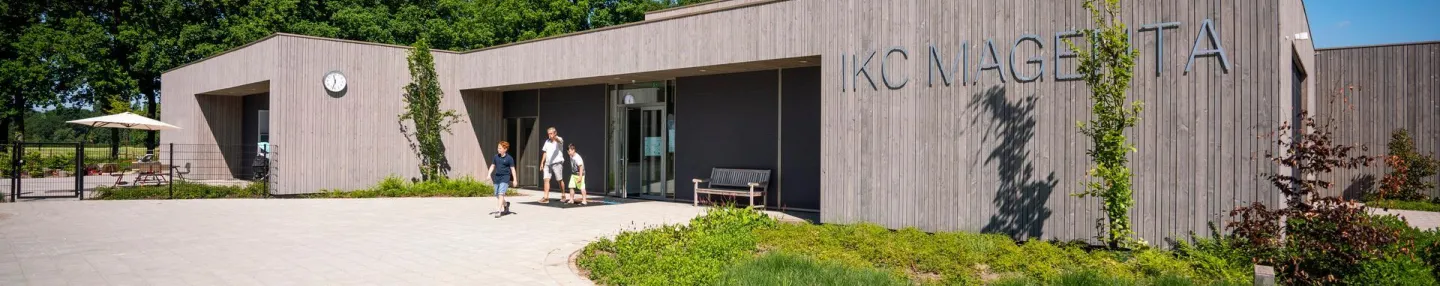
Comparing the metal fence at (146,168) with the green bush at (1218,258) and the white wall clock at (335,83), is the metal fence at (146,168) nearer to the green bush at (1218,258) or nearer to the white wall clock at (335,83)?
the white wall clock at (335,83)

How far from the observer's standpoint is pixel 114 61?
32.2 meters

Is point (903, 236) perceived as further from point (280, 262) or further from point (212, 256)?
point (212, 256)

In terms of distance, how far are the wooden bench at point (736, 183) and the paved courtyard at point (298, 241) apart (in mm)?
585

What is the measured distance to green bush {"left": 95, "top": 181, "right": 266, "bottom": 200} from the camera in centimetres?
1519

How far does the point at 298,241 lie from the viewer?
9.22 meters

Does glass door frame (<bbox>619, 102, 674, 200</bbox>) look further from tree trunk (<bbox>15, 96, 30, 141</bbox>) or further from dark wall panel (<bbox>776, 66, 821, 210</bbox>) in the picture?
tree trunk (<bbox>15, 96, 30, 141</bbox>)

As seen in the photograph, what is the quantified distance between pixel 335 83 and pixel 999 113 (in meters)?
12.7

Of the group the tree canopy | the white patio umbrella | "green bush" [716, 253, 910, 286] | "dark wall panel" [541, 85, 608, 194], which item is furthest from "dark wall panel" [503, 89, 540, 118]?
the tree canopy

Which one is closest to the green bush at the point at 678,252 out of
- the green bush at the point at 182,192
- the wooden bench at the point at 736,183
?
A: the wooden bench at the point at 736,183

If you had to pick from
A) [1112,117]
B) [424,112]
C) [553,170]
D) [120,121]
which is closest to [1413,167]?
[1112,117]

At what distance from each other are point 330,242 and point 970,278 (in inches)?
256

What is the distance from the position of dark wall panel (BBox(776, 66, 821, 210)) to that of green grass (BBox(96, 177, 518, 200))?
5.90 metres

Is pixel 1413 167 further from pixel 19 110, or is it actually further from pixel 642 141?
pixel 19 110

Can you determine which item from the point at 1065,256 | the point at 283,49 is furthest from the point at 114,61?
the point at 1065,256
